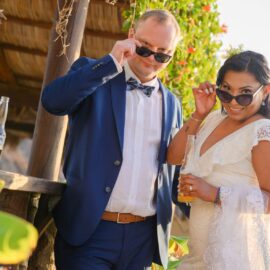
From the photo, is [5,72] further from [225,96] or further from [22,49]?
[225,96]

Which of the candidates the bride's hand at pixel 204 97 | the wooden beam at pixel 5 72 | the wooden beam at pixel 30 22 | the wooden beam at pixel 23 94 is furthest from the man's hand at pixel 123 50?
the wooden beam at pixel 23 94

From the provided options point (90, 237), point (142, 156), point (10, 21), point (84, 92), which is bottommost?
point (90, 237)

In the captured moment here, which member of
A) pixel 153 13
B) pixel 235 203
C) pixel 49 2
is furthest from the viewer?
pixel 49 2

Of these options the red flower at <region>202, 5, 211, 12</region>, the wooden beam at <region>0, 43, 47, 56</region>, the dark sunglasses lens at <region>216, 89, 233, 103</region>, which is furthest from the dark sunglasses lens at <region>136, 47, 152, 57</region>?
the wooden beam at <region>0, 43, 47, 56</region>

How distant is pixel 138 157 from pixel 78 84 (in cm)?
47

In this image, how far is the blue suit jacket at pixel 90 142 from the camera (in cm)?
232

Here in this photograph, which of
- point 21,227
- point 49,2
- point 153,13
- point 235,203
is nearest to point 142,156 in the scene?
point 235,203

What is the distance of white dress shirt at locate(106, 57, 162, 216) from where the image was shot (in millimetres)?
2438

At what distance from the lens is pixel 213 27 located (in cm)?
586

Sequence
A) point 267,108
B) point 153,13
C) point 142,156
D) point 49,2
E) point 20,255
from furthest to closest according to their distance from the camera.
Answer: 1. point 49,2
2. point 153,13
3. point 142,156
4. point 267,108
5. point 20,255

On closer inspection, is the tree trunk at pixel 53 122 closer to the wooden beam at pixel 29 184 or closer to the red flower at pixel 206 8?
the wooden beam at pixel 29 184

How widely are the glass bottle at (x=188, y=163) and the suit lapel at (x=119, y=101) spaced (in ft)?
1.00

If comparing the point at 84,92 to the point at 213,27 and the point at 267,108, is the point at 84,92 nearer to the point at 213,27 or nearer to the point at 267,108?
the point at 267,108

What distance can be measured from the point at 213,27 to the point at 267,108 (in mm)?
3743
